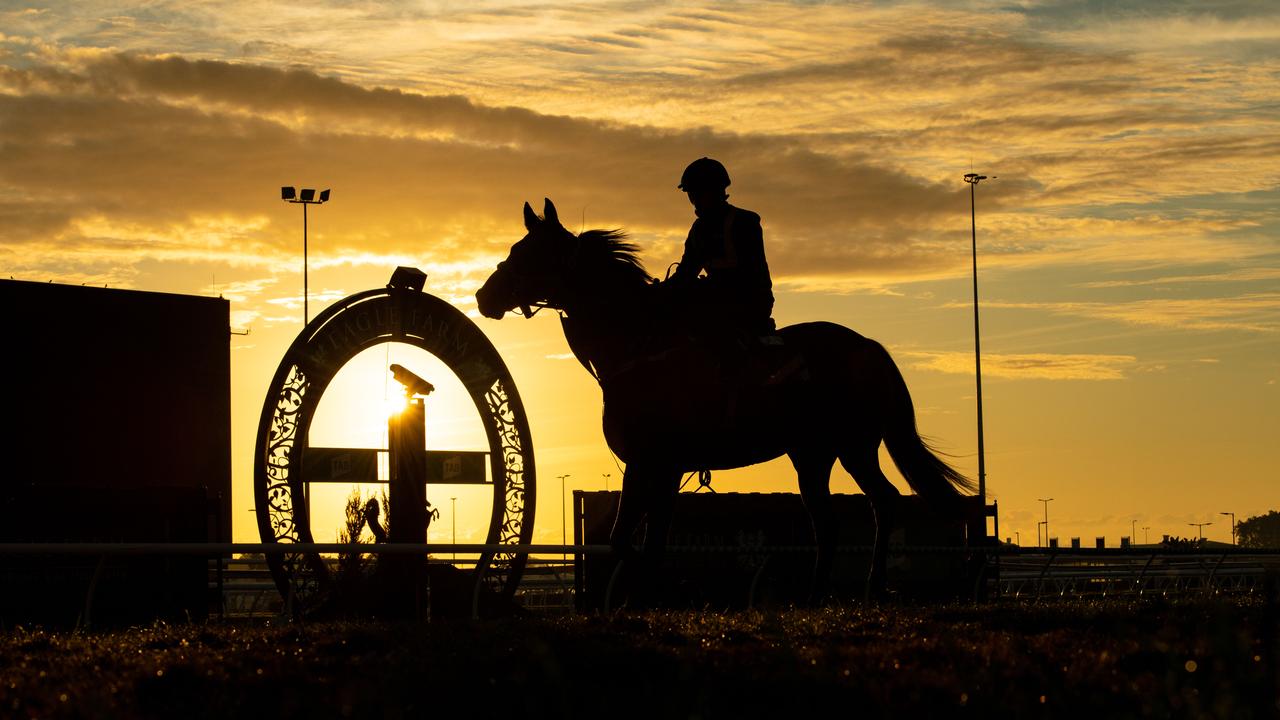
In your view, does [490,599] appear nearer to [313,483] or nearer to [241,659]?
[313,483]

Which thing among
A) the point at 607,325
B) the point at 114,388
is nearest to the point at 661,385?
the point at 607,325

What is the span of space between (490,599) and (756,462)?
6.79m

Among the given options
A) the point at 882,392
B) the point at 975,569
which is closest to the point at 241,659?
the point at 882,392

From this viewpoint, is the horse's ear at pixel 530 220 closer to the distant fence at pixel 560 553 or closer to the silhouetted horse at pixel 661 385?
the silhouetted horse at pixel 661 385

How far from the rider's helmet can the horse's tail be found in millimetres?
2193

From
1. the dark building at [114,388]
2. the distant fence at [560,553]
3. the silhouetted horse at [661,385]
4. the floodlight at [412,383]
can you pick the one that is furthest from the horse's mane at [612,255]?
the dark building at [114,388]

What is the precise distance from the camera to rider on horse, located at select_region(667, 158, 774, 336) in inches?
416

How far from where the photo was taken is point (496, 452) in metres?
22.0

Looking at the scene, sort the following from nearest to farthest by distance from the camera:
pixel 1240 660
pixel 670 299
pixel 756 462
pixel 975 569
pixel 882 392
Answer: pixel 1240 660, pixel 670 299, pixel 756 462, pixel 882 392, pixel 975 569

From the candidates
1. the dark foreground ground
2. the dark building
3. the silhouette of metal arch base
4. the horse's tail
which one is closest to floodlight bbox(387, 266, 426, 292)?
the silhouette of metal arch base

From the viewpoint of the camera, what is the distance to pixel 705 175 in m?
10.9

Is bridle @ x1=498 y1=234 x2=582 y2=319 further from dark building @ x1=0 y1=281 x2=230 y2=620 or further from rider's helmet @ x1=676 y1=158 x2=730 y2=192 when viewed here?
dark building @ x1=0 y1=281 x2=230 y2=620

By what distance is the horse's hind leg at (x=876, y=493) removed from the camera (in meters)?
12.1

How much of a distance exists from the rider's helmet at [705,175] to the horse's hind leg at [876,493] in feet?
8.15
